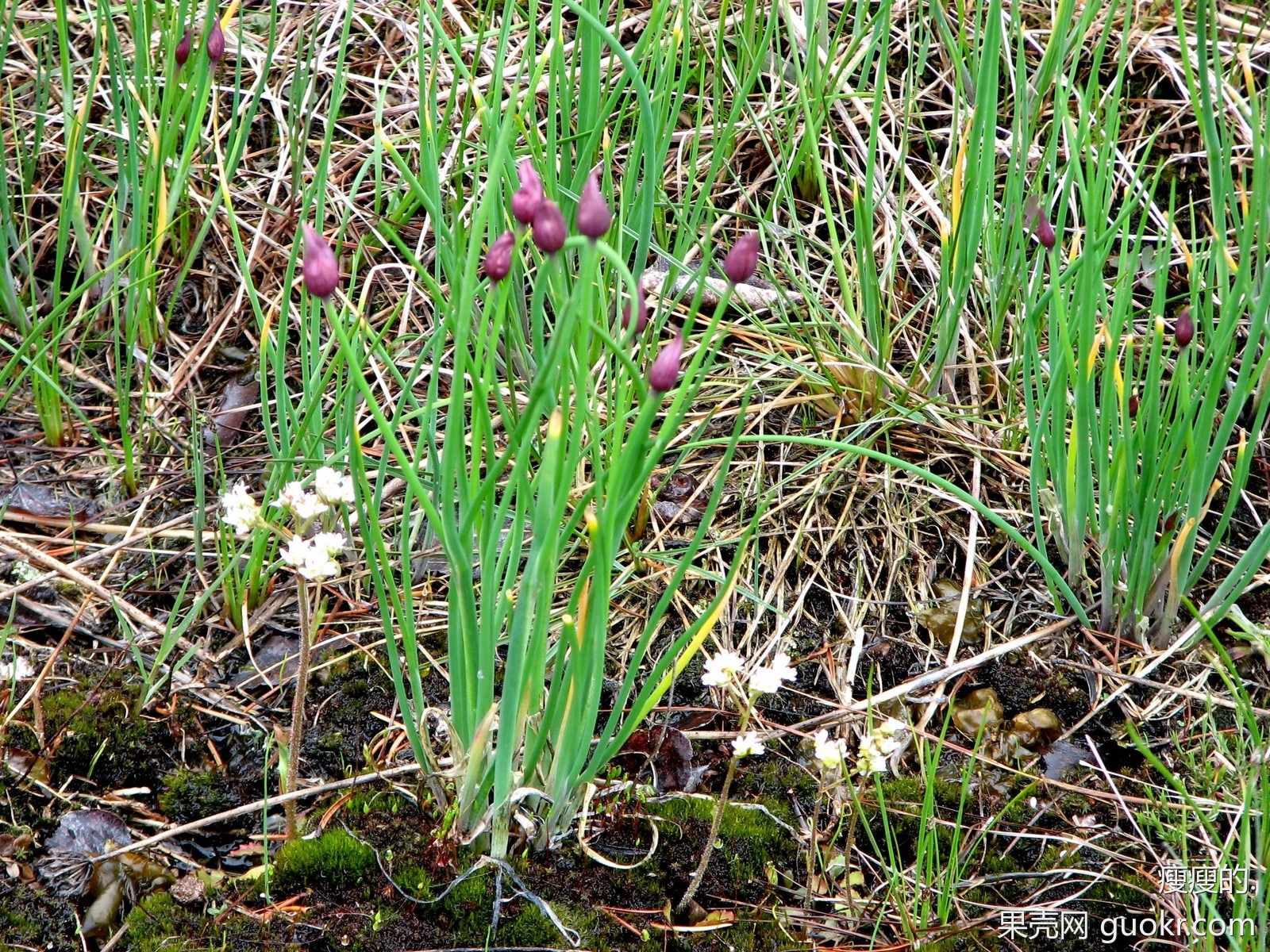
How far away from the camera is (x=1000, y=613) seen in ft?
6.43

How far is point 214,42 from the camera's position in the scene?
1.90 m

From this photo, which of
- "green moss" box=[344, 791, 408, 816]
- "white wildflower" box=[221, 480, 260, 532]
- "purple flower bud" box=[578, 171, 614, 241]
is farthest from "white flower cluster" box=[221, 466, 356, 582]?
"purple flower bud" box=[578, 171, 614, 241]

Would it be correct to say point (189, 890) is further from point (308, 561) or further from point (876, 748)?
point (876, 748)

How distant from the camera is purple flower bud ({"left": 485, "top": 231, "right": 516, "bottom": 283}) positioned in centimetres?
118

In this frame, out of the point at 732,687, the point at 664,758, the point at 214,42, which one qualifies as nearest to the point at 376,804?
the point at 664,758

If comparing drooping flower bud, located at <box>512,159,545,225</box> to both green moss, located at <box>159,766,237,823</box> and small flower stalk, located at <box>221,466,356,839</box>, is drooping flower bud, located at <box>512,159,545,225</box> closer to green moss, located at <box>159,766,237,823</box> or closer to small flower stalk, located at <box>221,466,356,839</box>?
small flower stalk, located at <box>221,466,356,839</box>

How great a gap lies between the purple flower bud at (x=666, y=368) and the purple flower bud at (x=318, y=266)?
0.38m

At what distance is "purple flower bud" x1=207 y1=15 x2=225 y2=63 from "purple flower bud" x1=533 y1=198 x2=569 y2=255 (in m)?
1.16

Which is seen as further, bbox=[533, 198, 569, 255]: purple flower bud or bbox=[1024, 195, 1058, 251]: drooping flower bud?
bbox=[1024, 195, 1058, 251]: drooping flower bud

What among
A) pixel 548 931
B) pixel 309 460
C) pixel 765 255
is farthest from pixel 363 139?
pixel 548 931

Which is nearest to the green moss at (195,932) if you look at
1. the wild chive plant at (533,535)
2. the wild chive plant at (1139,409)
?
the wild chive plant at (533,535)

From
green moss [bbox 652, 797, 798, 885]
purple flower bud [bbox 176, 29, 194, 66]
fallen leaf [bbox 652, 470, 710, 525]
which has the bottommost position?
green moss [bbox 652, 797, 798, 885]

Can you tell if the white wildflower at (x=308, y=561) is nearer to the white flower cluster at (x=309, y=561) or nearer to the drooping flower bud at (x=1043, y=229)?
the white flower cluster at (x=309, y=561)

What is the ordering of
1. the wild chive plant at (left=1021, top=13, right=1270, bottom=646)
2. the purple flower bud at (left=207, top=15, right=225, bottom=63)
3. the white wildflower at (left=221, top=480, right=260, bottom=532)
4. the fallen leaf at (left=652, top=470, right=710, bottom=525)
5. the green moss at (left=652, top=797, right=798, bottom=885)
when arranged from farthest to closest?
the fallen leaf at (left=652, top=470, right=710, bottom=525), the purple flower bud at (left=207, top=15, right=225, bottom=63), the wild chive plant at (left=1021, top=13, right=1270, bottom=646), the green moss at (left=652, top=797, right=798, bottom=885), the white wildflower at (left=221, top=480, right=260, bottom=532)
